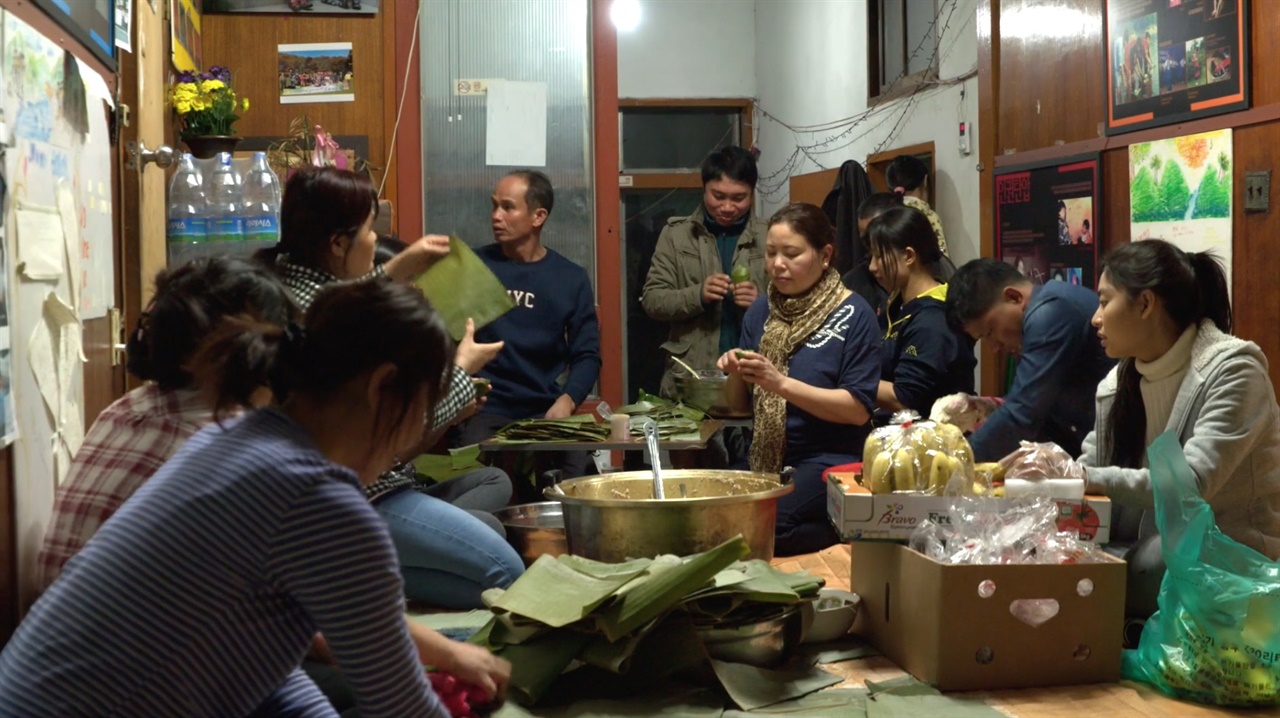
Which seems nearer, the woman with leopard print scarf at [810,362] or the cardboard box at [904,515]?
the cardboard box at [904,515]

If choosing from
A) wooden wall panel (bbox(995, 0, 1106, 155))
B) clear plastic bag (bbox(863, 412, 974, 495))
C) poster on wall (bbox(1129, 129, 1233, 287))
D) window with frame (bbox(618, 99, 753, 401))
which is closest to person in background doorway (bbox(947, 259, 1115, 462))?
clear plastic bag (bbox(863, 412, 974, 495))

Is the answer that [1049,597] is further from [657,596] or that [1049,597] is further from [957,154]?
[957,154]

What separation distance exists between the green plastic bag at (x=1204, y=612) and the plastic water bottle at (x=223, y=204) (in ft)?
7.58

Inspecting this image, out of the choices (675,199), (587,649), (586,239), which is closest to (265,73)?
(586,239)

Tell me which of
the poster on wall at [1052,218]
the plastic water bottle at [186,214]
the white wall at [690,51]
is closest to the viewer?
the plastic water bottle at [186,214]

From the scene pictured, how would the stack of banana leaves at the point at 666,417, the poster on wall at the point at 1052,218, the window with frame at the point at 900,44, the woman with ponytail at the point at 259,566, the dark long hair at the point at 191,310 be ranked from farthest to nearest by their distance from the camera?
the window with frame at the point at 900,44
the poster on wall at the point at 1052,218
the stack of banana leaves at the point at 666,417
the dark long hair at the point at 191,310
the woman with ponytail at the point at 259,566

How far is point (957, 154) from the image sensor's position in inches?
258

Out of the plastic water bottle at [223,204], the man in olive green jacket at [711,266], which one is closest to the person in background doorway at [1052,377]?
the man in olive green jacket at [711,266]

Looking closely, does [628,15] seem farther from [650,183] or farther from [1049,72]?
[1049,72]

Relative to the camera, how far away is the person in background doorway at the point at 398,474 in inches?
105

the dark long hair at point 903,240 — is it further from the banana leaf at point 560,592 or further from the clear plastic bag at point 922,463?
the banana leaf at point 560,592

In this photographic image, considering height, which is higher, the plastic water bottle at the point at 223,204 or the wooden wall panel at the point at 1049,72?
the wooden wall panel at the point at 1049,72

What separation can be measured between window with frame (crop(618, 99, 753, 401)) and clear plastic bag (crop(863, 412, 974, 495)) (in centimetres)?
730

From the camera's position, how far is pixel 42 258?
2125 millimetres
